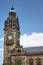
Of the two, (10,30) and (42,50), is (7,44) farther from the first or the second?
(42,50)

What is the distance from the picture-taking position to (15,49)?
7994cm

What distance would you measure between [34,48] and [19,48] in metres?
4.99

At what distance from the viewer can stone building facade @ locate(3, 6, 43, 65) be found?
77625mm

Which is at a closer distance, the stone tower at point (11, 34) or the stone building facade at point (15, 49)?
the stone building facade at point (15, 49)

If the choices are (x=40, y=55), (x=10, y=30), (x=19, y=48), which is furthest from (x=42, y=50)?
(x=10, y=30)

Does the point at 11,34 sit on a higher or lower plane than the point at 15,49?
higher

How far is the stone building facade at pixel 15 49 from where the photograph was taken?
77625 mm

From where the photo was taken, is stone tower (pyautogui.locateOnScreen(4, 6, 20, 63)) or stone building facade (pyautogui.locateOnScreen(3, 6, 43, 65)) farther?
stone tower (pyautogui.locateOnScreen(4, 6, 20, 63))

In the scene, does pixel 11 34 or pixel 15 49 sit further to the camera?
pixel 11 34

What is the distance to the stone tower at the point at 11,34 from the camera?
267 feet

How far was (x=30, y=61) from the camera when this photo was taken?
78.1 metres

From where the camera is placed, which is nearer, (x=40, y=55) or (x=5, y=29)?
(x=40, y=55)

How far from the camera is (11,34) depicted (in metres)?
82.9

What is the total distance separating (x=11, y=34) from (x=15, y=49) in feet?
18.5
